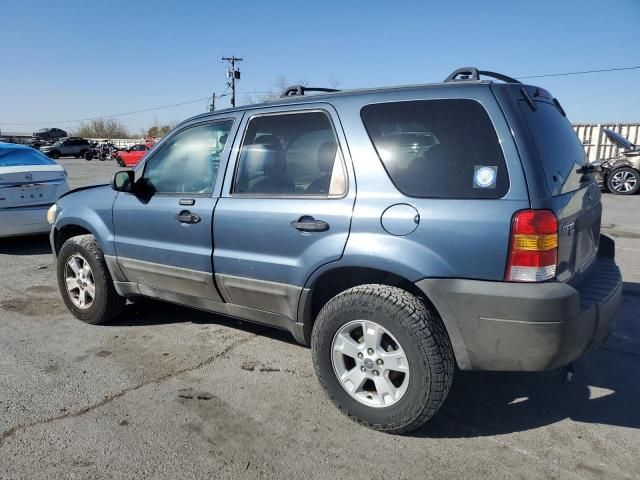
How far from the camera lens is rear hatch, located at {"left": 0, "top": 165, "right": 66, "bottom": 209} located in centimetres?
725

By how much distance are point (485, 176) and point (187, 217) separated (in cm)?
206

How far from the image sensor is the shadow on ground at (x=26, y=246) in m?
7.72

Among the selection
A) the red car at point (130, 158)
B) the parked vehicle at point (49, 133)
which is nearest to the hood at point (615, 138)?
the red car at point (130, 158)

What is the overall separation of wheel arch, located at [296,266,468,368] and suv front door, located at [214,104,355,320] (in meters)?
0.07

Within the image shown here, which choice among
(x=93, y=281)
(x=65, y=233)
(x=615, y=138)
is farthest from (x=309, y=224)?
(x=615, y=138)

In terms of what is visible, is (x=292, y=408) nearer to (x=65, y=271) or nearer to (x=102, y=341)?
(x=102, y=341)

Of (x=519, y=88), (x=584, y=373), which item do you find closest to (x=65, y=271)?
(x=519, y=88)

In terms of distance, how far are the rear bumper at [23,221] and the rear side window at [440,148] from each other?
6386 mm

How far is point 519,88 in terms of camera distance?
2.76 metres

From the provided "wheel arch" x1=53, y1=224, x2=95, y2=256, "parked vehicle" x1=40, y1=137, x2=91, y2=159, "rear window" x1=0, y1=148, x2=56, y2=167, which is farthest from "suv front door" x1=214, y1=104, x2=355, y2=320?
"parked vehicle" x1=40, y1=137, x2=91, y2=159

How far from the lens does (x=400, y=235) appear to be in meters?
2.69

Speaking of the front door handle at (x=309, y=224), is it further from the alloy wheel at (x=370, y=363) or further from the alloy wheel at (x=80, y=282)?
the alloy wheel at (x=80, y=282)

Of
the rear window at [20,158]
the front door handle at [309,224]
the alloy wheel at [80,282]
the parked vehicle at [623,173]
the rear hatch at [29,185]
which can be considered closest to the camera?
the front door handle at [309,224]

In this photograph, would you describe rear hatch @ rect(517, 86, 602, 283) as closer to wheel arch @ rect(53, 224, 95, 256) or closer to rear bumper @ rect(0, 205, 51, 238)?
wheel arch @ rect(53, 224, 95, 256)
